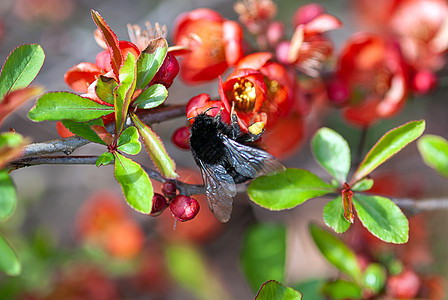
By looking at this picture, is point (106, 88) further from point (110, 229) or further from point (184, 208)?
point (110, 229)

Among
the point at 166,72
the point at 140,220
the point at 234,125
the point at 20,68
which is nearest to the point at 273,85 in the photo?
the point at 234,125

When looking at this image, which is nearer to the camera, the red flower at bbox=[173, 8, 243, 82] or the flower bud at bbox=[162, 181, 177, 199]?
the flower bud at bbox=[162, 181, 177, 199]

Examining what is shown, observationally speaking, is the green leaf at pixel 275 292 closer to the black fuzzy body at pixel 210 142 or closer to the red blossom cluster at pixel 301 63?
the black fuzzy body at pixel 210 142

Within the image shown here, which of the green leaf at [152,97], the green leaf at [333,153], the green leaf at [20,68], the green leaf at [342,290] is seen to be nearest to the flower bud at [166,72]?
the green leaf at [152,97]

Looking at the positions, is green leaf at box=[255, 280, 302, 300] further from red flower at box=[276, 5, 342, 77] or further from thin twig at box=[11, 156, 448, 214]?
red flower at box=[276, 5, 342, 77]

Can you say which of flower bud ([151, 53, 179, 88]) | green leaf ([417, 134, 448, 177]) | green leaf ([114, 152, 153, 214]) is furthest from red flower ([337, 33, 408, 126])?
green leaf ([114, 152, 153, 214])

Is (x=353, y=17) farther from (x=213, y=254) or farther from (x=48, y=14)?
(x=48, y=14)
